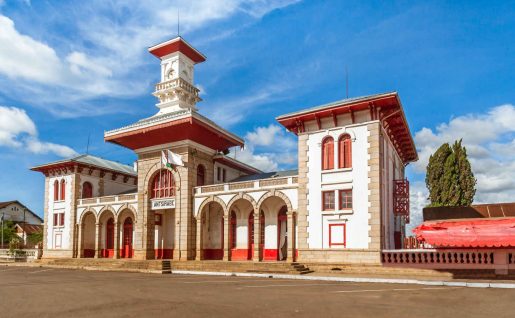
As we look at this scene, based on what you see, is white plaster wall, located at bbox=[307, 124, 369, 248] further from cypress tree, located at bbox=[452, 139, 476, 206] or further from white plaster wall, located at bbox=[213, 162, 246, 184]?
cypress tree, located at bbox=[452, 139, 476, 206]

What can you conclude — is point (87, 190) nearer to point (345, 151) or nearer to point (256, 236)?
point (256, 236)

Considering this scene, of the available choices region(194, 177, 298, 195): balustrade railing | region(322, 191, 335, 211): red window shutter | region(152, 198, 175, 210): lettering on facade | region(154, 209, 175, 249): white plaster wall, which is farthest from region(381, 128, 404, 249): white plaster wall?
region(154, 209, 175, 249): white plaster wall

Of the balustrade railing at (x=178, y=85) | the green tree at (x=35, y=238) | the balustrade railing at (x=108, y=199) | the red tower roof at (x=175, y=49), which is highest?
the red tower roof at (x=175, y=49)

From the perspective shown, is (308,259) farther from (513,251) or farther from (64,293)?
(64,293)

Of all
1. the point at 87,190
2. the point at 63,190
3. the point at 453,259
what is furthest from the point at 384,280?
the point at 63,190

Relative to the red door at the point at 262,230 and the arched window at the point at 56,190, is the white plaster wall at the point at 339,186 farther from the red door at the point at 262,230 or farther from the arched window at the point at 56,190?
the arched window at the point at 56,190

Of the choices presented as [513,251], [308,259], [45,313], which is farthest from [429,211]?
[45,313]

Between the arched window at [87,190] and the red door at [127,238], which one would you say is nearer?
the red door at [127,238]

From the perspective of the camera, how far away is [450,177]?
3859 centimetres

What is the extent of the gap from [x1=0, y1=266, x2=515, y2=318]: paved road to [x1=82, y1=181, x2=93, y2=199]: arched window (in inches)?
923

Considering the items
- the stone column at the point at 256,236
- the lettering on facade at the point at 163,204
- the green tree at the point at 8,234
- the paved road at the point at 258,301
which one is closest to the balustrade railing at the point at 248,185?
the stone column at the point at 256,236

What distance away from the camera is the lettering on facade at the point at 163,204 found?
3267 centimetres

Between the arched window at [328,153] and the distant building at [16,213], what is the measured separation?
7367 centimetres

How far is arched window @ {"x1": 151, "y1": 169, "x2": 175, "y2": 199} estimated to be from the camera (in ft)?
109
